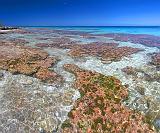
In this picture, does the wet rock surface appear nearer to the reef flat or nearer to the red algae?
the reef flat

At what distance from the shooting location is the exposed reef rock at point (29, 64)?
95.8 feet

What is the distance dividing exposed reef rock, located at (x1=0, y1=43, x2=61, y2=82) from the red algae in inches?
159

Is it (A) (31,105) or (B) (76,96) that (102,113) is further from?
(A) (31,105)

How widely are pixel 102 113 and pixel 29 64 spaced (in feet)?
43.2

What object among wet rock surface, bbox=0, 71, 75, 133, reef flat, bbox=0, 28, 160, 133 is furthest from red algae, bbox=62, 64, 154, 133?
wet rock surface, bbox=0, 71, 75, 133

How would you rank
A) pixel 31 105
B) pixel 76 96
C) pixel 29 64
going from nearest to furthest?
pixel 31 105 → pixel 76 96 → pixel 29 64

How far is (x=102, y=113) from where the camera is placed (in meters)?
23.4

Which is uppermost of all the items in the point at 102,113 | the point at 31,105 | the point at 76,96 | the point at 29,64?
the point at 29,64

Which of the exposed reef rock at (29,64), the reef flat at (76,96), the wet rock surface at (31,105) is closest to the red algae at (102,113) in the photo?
the reef flat at (76,96)

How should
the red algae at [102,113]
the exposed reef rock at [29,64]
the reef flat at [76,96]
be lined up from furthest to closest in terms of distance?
the exposed reef rock at [29,64] → the red algae at [102,113] → the reef flat at [76,96]

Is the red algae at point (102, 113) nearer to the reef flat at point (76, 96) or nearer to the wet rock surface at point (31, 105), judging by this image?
the reef flat at point (76, 96)

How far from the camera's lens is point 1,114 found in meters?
21.5

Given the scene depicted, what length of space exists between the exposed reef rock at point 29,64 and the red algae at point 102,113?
4.03 meters

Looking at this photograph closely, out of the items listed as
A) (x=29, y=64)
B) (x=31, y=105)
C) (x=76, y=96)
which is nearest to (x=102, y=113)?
(x=76, y=96)
